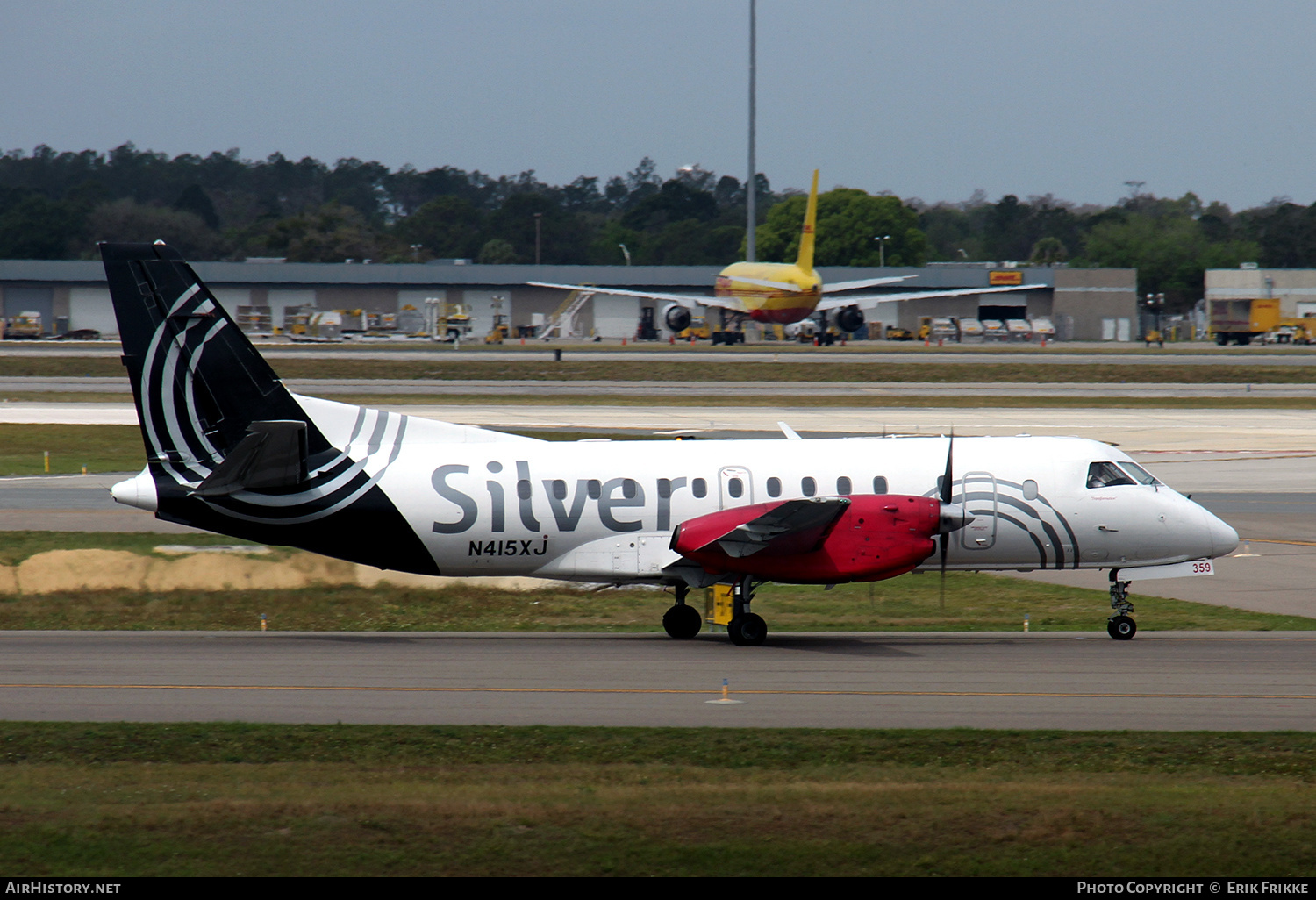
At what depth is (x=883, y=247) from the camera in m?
168

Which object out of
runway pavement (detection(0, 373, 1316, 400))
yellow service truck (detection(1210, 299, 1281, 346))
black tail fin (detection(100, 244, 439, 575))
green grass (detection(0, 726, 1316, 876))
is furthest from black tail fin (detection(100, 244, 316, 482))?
yellow service truck (detection(1210, 299, 1281, 346))

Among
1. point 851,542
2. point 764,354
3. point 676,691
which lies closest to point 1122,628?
point 851,542

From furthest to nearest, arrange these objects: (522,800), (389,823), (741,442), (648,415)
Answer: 1. (648,415)
2. (741,442)
3. (522,800)
4. (389,823)

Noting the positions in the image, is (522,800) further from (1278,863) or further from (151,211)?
(151,211)

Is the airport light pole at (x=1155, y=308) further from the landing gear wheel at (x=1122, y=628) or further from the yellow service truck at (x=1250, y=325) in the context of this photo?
the landing gear wheel at (x=1122, y=628)

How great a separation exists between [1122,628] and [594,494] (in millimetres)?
8857

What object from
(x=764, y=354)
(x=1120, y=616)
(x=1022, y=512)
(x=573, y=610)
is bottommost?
(x=573, y=610)

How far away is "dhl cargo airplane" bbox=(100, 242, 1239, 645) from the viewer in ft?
67.4

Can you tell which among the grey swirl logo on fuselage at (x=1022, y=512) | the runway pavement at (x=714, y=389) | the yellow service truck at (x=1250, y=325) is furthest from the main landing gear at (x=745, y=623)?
the yellow service truck at (x=1250, y=325)

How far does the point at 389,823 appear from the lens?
11.4 meters

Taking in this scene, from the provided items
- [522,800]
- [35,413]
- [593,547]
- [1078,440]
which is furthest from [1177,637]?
[35,413]

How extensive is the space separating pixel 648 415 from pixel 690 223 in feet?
480

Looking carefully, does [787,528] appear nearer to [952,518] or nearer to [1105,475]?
[952,518]

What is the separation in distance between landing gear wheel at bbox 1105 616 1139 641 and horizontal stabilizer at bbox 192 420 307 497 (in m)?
13.3
